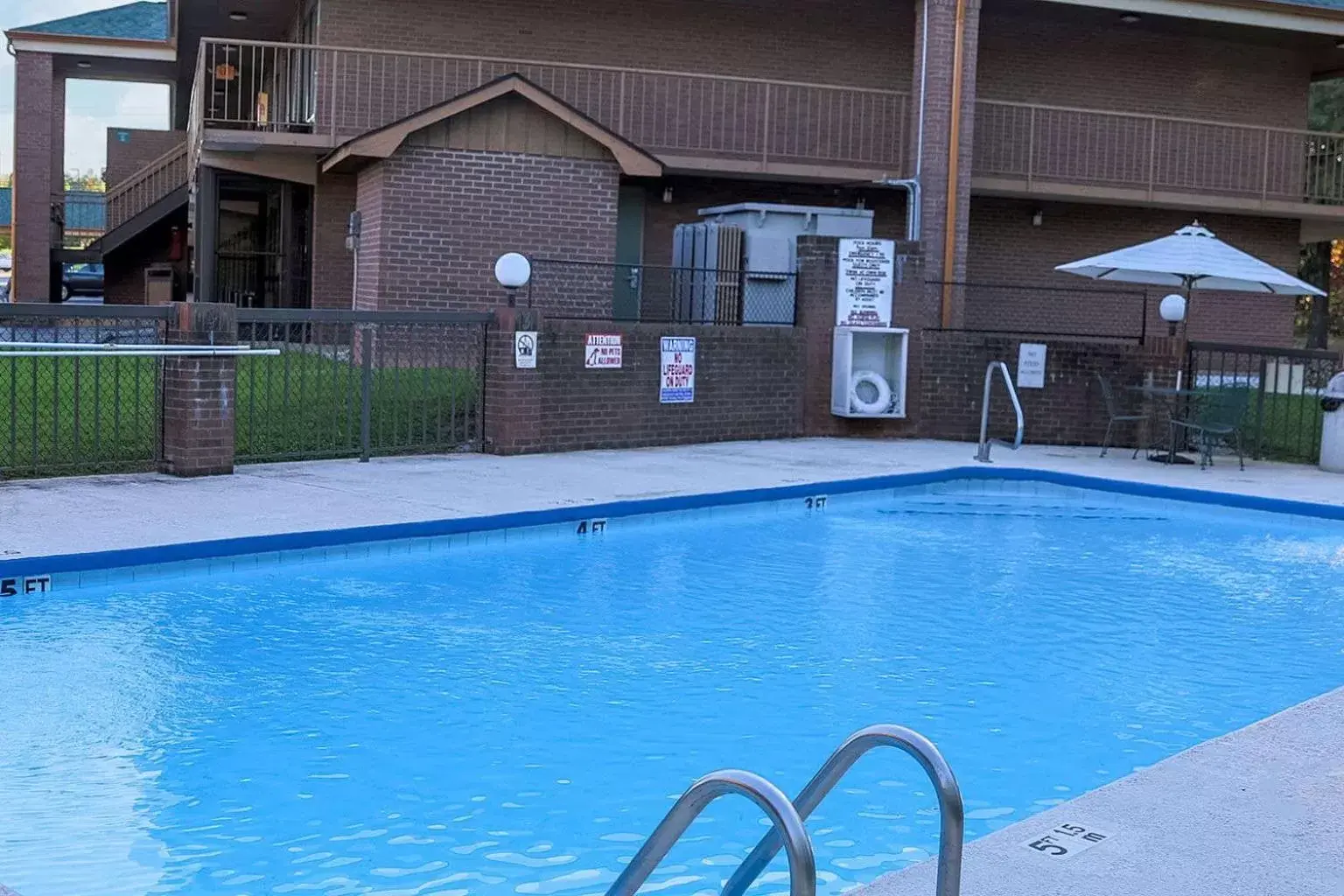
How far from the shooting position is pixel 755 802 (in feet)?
9.95

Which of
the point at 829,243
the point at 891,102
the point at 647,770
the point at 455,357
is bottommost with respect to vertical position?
the point at 647,770

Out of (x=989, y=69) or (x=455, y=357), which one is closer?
(x=455, y=357)

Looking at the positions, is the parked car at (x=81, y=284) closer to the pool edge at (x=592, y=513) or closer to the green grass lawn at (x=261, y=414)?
the green grass lawn at (x=261, y=414)

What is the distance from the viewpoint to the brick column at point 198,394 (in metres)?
11.5

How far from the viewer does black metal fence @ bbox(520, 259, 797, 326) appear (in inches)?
674

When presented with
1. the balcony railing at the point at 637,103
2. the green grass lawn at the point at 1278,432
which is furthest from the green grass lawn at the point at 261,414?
the green grass lawn at the point at 1278,432

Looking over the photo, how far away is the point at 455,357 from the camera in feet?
45.8

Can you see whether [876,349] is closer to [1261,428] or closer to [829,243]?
[829,243]

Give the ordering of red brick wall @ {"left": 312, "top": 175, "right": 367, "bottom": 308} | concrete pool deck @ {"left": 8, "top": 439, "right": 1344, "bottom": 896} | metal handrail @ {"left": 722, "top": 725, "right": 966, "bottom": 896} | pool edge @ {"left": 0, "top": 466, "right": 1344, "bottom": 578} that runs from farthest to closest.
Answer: red brick wall @ {"left": 312, "top": 175, "right": 367, "bottom": 308}, pool edge @ {"left": 0, "top": 466, "right": 1344, "bottom": 578}, concrete pool deck @ {"left": 8, "top": 439, "right": 1344, "bottom": 896}, metal handrail @ {"left": 722, "top": 725, "right": 966, "bottom": 896}

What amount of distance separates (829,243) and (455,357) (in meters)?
4.87

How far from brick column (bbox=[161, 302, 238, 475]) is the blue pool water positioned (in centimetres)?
246

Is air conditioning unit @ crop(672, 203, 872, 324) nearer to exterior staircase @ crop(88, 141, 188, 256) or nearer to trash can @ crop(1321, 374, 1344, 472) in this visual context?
trash can @ crop(1321, 374, 1344, 472)

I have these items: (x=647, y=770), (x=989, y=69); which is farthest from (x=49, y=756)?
(x=989, y=69)

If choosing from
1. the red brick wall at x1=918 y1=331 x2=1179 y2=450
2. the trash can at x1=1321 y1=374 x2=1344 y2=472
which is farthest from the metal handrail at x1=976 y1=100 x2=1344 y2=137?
the trash can at x1=1321 y1=374 x2=1344 y2=472
